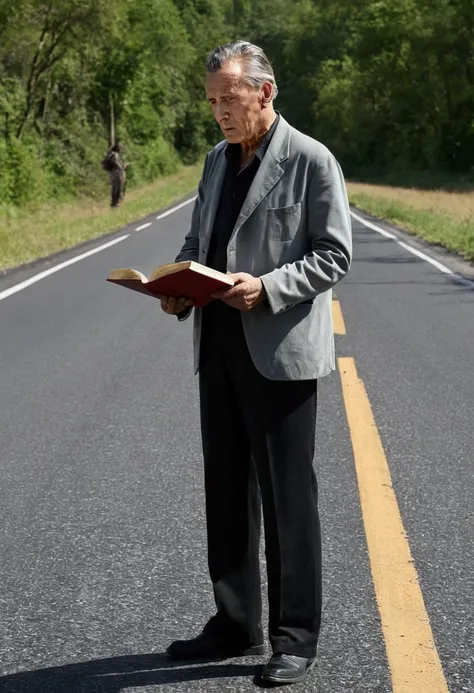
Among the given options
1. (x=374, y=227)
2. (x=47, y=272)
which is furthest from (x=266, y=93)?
(x=374, y=227)

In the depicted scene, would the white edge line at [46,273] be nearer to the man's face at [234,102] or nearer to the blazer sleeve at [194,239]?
the blazer sleeve at [194,239]

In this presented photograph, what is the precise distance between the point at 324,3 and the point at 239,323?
4438 inches

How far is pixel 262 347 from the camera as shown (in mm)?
3412

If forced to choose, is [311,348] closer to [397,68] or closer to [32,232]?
[32,232]

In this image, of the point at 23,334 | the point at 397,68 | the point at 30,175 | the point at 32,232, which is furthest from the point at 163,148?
the point at 23,334

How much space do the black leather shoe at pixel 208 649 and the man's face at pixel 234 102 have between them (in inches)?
58.2

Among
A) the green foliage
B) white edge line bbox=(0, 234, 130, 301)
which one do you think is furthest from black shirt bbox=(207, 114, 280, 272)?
the green foliage

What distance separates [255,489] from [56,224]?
23.4 metres

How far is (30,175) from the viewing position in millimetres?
35406

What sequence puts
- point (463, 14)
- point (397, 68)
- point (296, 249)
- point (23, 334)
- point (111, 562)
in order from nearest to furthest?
1. point (296, 249)
2. point (111, 562)
3. point (23, 334)
4. point (463, 14)
5. point (397, 68)

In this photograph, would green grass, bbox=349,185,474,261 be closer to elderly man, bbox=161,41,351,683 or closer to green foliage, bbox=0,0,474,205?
green foliage, bbox=0,0,474,205

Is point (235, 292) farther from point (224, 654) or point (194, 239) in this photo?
point (224, 654)

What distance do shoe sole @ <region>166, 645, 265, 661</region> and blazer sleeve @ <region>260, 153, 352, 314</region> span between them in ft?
3.52

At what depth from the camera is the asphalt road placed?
3637 millimetres
